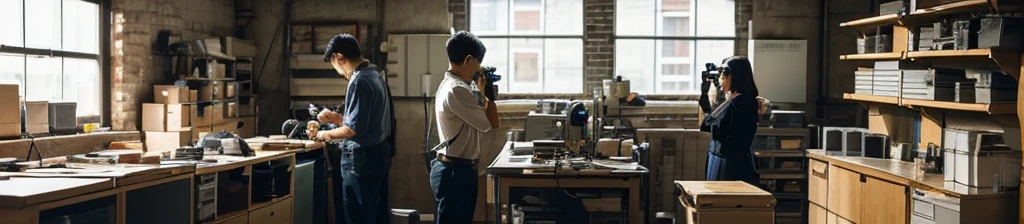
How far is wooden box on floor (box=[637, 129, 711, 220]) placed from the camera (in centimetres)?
886

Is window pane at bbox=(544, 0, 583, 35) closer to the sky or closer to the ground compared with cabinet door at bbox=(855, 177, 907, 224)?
closer to the sky

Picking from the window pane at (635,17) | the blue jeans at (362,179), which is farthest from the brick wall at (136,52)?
the window pane at (635,17)

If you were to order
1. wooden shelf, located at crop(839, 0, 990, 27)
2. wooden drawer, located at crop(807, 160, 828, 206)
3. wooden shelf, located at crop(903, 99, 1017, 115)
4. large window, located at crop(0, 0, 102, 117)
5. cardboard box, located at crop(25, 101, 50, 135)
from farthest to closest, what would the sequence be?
wooden drawer, located at crop(807, 160, 828, 206), large window, located at crop(0, 0, 102, 117), cardboard box, located at crop(25, 101, 50, 135), wooden shelf, located at crop(839, 0, 990, 27), wooden shelf, located at crop(903, 99, 1017, 115)

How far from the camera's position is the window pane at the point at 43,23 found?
6371 millimetres

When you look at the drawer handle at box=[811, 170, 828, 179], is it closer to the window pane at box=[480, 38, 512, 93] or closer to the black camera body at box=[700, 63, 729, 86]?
the black camera body at box=[700, 63, 729, 86]

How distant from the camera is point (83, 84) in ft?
A: 23.0

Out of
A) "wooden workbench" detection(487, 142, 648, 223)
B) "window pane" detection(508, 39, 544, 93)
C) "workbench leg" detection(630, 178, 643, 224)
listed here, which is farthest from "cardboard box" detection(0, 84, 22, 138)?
"window pane" detection(508, 39, 544, 93)

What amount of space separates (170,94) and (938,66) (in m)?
5.44

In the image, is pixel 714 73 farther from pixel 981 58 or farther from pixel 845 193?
pixel 981 58

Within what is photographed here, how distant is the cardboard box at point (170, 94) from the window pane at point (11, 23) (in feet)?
4.14

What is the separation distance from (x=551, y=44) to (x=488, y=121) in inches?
164

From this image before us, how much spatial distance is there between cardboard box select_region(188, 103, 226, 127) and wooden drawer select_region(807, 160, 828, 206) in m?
4.61

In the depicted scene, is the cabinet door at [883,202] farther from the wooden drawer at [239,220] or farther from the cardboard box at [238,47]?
the cardboard box at [238,47]

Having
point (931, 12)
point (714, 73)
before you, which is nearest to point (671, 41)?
point (714, 73)
